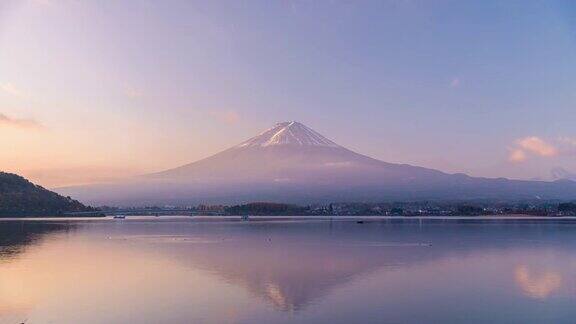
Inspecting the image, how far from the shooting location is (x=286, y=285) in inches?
383

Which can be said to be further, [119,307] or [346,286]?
[346,286]

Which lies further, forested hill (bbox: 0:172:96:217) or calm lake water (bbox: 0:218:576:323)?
forested hill (bbox: 0:172:96:217)

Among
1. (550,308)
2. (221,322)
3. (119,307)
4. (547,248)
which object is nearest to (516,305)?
(550,308)

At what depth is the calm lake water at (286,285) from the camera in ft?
24.3

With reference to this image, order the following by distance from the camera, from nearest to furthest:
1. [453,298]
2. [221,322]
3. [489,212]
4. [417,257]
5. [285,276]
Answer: [221,322], [453,298], [285,276], [417,257], [489,212]

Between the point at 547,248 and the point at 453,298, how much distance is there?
9.77m

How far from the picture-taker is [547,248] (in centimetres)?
1709

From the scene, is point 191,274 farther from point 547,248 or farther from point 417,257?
point 547,248

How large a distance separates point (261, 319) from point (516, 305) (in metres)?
3.35

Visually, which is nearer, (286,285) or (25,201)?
(286,285)

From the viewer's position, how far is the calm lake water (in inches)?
292

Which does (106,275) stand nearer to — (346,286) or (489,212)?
(346,286)

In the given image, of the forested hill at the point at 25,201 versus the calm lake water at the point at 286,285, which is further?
the forested hill at the point at 25,201

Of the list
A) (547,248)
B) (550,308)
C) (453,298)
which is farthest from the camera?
(547,248)
